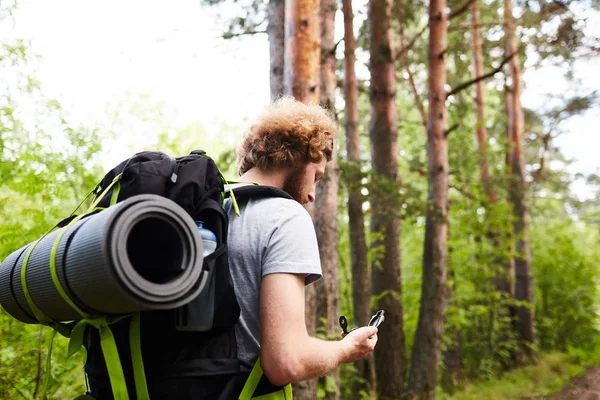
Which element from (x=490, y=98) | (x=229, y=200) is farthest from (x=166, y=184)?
(x=490, y=98)

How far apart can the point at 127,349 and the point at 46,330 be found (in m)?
3.30

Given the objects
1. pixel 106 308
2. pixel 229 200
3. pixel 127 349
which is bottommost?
pixel 127 349

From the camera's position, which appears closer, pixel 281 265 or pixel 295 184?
pixel 281 265

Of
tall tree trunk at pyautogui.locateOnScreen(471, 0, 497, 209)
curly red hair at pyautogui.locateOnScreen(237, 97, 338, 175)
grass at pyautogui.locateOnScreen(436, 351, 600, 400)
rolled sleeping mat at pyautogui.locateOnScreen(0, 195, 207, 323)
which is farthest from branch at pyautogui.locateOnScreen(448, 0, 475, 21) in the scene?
rolled sleeping mat at pyautogui.locateOnScreen(0, 195, 207, 323)

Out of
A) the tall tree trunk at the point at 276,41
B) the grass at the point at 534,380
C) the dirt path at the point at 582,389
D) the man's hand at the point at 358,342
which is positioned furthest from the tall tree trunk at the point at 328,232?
the grass at the point at 534,380

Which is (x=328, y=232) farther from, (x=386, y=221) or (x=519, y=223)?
(x=519, y=223)

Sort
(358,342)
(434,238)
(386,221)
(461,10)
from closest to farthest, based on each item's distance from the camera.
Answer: (358,342), (434,238), (461,10), (386,221)

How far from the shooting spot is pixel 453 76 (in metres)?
17.7

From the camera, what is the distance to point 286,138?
236cm

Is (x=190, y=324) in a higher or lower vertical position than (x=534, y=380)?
higher

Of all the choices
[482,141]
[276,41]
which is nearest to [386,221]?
[276,41]

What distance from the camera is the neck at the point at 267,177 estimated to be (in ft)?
7.69

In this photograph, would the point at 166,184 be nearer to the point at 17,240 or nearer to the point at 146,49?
the point at 17,240

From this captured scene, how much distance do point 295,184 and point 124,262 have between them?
1.06 m
